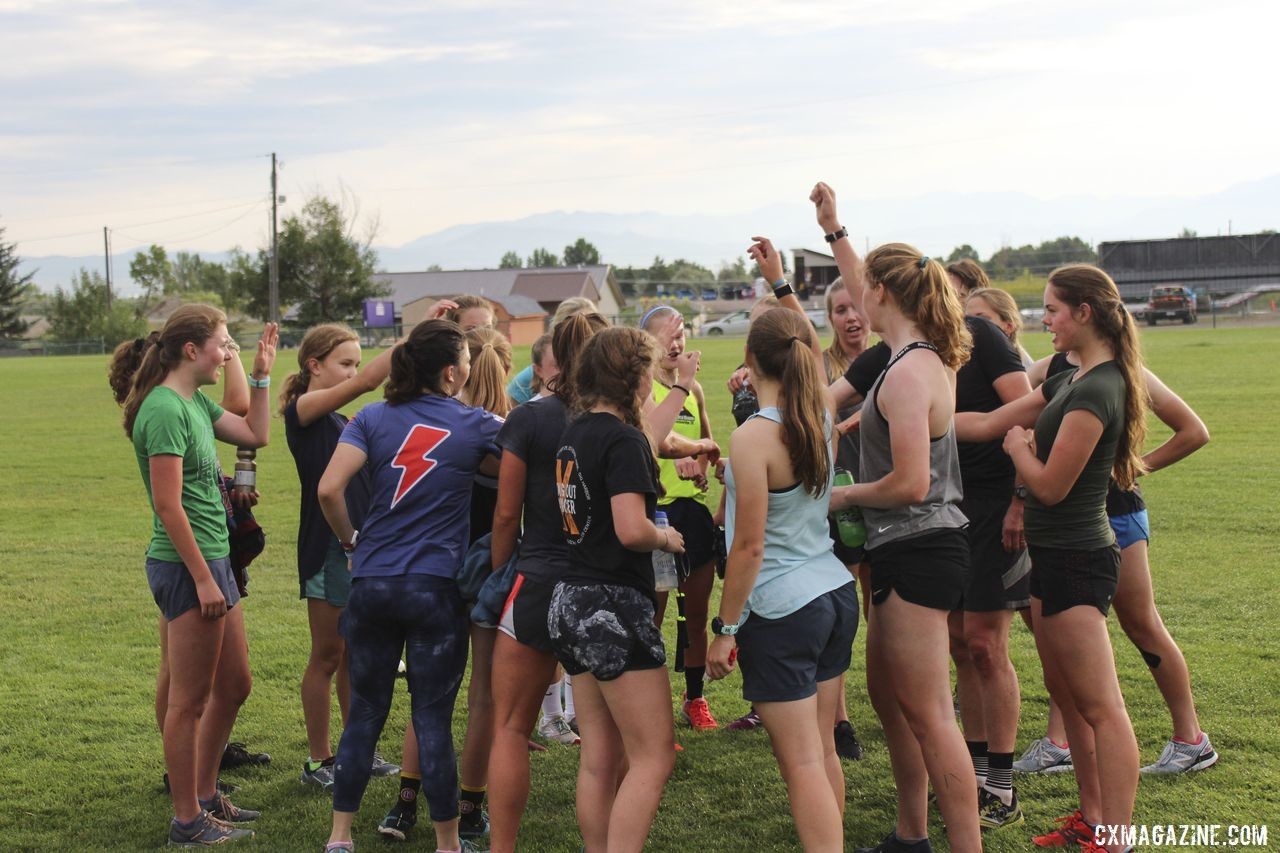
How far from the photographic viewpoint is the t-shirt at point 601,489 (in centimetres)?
356

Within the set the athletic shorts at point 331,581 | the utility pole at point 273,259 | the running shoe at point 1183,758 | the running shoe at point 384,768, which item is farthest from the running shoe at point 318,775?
the utility pole at point 273,259

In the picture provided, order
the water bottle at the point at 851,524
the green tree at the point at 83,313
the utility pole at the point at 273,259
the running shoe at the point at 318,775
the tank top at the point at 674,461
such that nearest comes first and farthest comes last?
the water bottle at the point at 851,524, the running shoe at the point at 318,775, the tank top at the point at 674,461, the utility pole at the point at 273,259, the green tree at the point at 83,313

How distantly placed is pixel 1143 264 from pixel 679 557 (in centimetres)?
7076

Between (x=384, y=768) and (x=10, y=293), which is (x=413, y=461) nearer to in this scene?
(x=384, y=768)

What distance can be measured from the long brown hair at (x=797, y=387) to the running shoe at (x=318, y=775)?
276cm

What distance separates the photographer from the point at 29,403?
26.4 m

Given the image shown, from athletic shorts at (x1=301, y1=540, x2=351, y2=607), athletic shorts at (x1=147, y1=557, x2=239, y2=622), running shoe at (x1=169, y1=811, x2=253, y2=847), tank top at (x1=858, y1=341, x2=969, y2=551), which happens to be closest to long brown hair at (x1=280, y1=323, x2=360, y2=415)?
athletic shorts at (x1=301, y1=540, x2=351, y2=607)

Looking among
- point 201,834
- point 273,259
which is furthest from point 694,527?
point 273,259

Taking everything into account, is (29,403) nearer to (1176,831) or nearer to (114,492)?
(114,492)

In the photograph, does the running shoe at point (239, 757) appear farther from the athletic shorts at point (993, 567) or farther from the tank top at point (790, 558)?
the athletic shorts at point (993, 567)

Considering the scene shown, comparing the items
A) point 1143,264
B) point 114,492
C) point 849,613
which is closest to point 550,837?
point 849,613

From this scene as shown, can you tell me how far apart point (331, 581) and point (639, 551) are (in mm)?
1887

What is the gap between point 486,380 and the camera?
15.8 feet

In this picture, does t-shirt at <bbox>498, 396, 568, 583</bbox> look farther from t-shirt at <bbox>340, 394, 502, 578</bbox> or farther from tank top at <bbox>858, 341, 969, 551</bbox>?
tank top at <bbox>858, 341, 969, 551</bbox>
